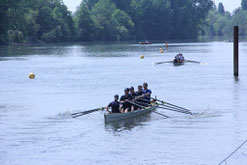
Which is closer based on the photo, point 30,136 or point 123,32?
point 30,136

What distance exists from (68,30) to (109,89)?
325ft

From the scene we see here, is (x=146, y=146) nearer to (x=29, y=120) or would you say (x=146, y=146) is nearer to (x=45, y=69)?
(x=29, y=120)

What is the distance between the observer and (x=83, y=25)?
138 meters

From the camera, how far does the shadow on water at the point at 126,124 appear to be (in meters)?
20.6

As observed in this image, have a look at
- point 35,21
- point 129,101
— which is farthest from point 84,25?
point 129,101

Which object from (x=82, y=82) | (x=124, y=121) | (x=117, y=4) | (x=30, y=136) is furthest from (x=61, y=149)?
(x=117, y=4)

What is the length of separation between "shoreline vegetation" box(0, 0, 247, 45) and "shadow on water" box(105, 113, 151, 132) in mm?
83794

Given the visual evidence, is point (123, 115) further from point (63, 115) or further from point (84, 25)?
point (84, 25)

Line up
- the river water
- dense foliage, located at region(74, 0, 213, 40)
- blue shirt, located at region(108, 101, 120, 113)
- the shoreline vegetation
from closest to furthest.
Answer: the river water, blue shirt, located at region(108, 101, 120, 113), the shoreline vegetation, dense foliage, located at region(74, 0, 213, 40)

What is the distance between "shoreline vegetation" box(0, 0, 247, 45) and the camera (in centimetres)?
10706

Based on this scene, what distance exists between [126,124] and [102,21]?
12362 cm

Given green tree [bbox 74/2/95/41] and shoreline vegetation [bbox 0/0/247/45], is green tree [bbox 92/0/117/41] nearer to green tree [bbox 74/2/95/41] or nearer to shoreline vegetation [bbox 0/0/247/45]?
shoreline vegetation [bbox 0/0/247/45]

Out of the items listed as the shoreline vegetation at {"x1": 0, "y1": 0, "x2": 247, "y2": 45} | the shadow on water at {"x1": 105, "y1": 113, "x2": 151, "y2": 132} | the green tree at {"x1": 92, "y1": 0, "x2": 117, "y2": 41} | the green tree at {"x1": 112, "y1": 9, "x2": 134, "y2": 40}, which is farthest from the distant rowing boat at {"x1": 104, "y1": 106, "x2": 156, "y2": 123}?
the green tree at {"x1": 112, "y1": 9, "x2": 134, "y2": 40}

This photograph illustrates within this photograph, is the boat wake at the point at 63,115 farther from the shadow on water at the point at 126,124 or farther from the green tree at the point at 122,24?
the green tree at the point at 122,24
